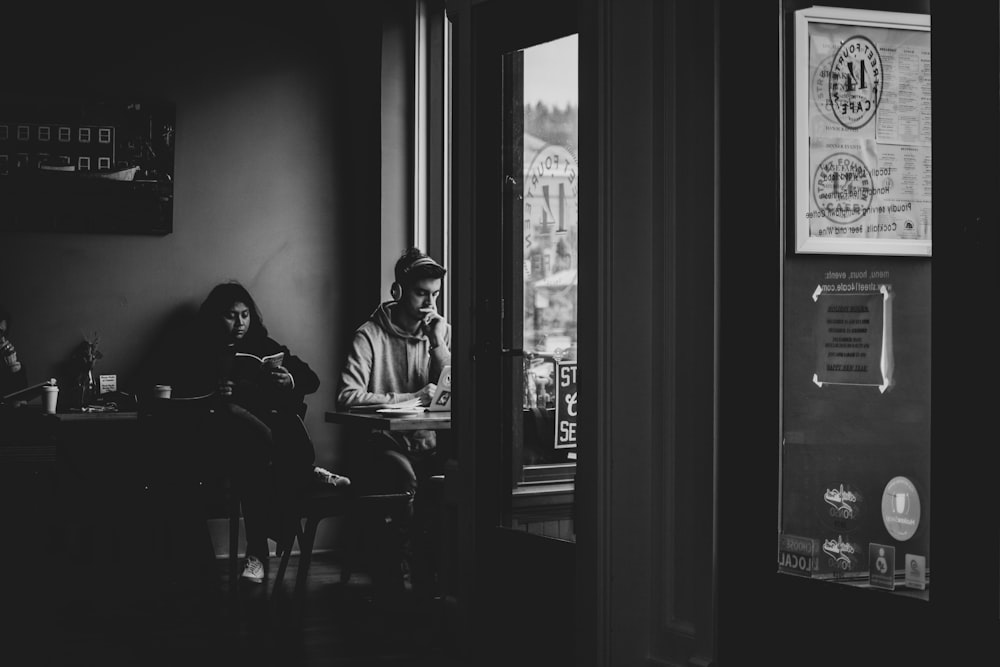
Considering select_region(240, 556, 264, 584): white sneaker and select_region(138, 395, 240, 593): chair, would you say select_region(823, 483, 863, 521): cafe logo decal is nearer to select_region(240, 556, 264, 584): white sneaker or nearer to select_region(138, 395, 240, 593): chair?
select_region(240, 556, 264, 584): white sneaker

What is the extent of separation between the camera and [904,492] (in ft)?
9.21

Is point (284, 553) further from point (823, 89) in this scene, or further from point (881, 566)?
point (823, 89)

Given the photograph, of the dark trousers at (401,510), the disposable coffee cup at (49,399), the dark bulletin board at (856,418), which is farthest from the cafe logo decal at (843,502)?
the disposable coffee cup at (49,399)

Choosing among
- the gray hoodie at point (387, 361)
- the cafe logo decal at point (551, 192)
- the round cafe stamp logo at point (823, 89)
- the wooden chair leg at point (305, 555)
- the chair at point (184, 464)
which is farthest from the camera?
the chair at point (184, 464)

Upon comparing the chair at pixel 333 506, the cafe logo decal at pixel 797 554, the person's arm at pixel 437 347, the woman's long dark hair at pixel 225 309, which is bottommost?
the chair at pixel 333 506

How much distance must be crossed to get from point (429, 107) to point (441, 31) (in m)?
0.45

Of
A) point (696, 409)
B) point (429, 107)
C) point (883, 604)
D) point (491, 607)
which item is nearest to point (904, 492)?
point (883, 604)

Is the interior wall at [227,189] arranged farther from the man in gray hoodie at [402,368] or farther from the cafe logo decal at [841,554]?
the cafe logo decal at [841,554]

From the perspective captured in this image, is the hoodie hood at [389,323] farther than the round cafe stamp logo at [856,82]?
Yes

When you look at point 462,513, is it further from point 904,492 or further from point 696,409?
point 904,492

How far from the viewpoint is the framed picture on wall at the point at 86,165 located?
6160 millimetres

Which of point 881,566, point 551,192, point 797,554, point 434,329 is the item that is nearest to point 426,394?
point 434,329

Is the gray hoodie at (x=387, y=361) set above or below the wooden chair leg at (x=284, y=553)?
above

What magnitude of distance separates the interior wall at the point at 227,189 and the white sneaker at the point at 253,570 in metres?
0.99
